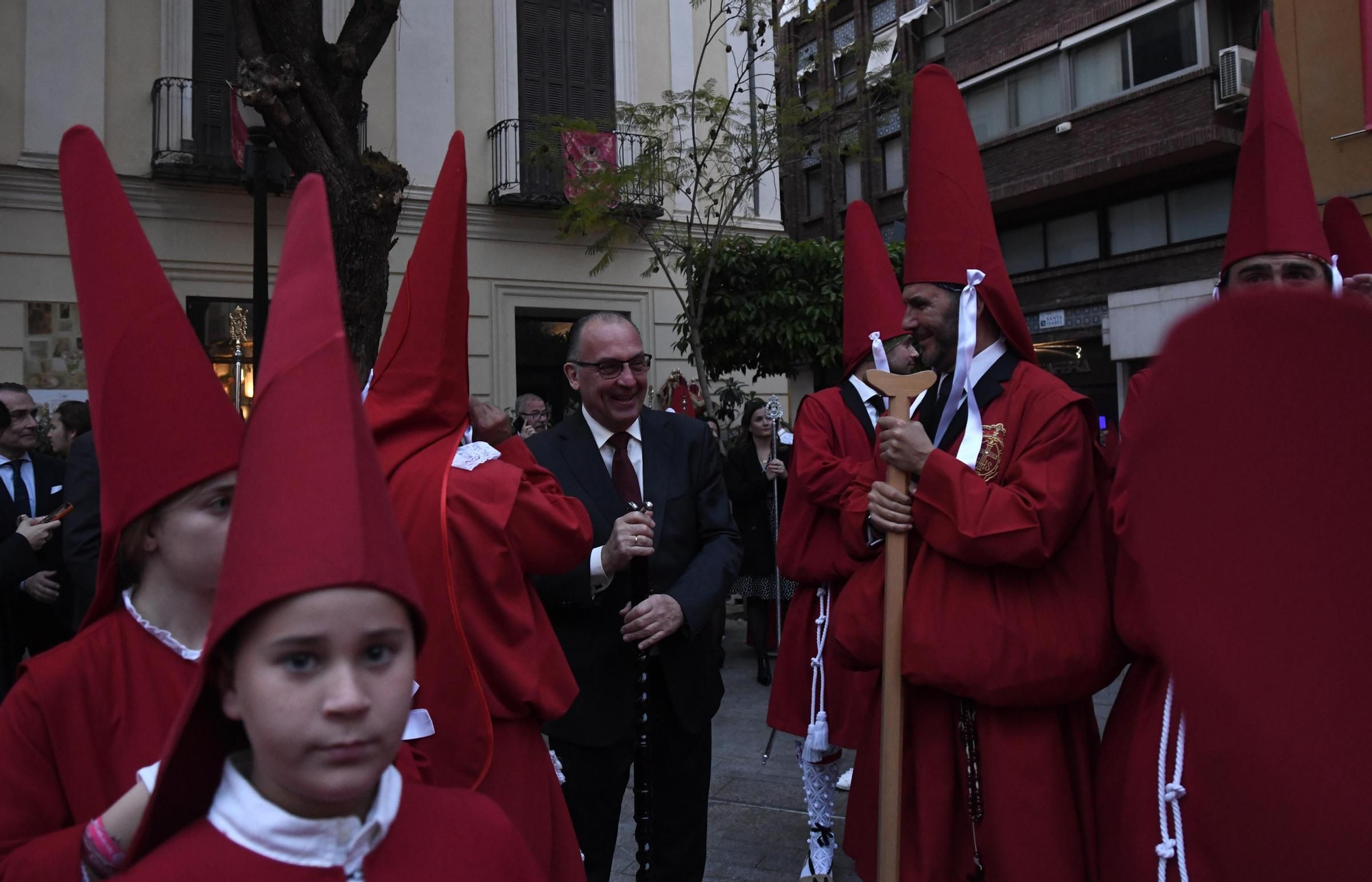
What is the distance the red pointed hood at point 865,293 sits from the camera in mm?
4973

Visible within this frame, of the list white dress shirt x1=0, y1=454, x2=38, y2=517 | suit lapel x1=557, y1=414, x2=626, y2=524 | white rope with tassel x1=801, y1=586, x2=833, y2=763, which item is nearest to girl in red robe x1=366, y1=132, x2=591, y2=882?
suit lapel x1=557, y1=414, x2=626, y2=524

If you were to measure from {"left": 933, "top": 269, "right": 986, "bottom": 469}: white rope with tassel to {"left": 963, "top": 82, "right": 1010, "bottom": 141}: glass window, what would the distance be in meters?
22.1

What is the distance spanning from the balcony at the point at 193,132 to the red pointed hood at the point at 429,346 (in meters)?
10.7

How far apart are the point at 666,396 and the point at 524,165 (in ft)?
14.1

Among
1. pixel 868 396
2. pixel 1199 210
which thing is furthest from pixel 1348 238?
pixel 1199 210

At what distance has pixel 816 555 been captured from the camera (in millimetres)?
4566

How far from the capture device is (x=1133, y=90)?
2047cm

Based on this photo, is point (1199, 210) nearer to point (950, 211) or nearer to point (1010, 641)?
point (950, 211)

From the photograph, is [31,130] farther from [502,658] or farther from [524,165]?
[502,658]

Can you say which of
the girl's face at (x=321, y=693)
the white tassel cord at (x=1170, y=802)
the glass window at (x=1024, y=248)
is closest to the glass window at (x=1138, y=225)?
the glass window at (x=1024, y=248)

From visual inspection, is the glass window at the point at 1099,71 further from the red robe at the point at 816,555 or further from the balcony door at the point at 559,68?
the red robe at the point at 816,555

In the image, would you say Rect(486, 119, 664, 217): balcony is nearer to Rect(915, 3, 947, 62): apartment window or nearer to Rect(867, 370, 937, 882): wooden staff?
Rect(867, 370, 937, 882): wooden staff

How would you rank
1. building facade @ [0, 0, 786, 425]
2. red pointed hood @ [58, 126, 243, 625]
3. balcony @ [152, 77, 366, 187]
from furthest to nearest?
balcony @ [152, 77, 366, 187] → building facade @ [0, 0, 786, 425] → red pointed hood @ [58, 126, 243, 625]

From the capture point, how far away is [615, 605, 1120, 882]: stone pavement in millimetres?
4328
